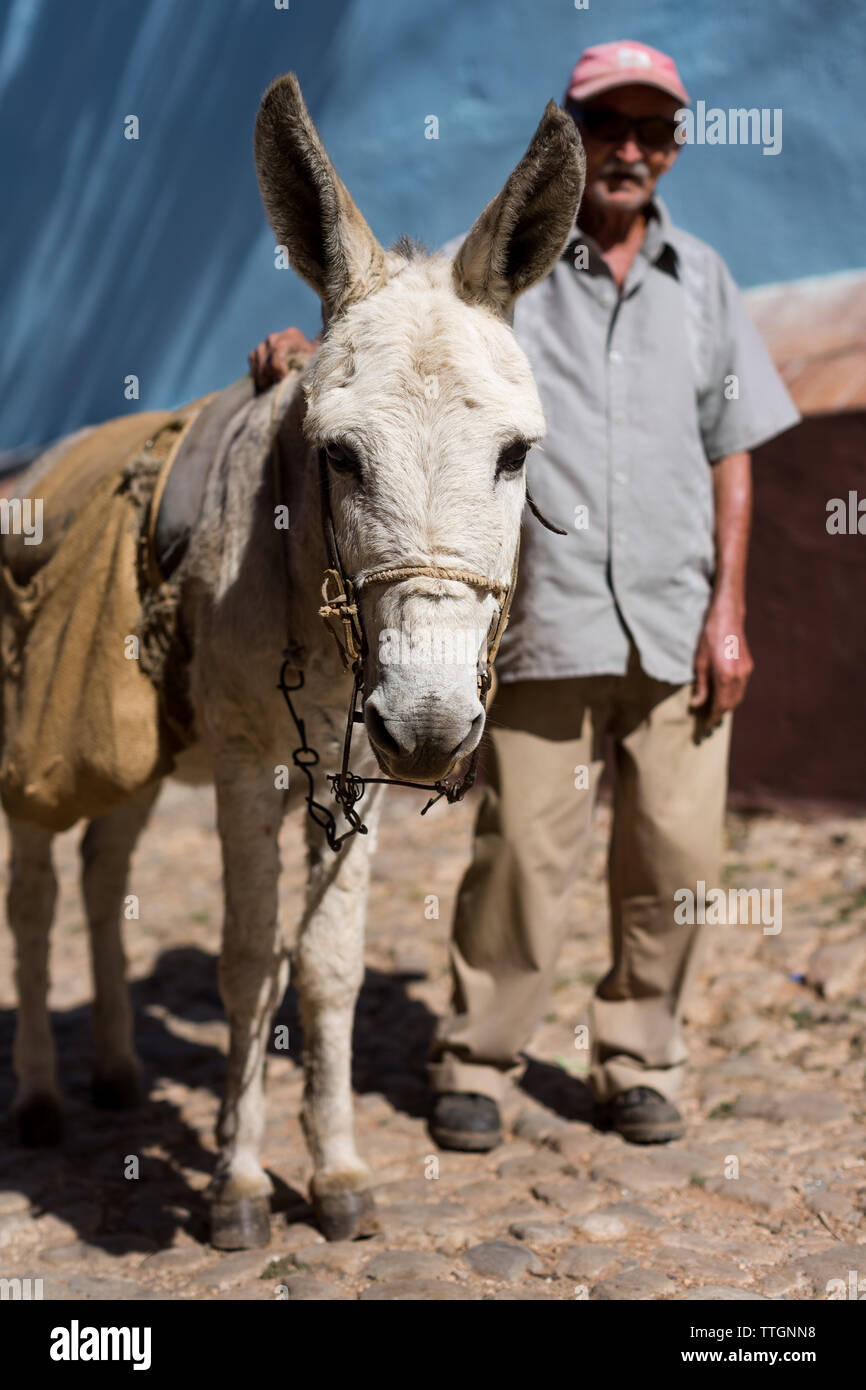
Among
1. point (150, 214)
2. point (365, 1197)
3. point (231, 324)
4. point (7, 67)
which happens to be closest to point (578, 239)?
point (365, 1197)

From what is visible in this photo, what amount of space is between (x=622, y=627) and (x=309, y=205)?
148 cm

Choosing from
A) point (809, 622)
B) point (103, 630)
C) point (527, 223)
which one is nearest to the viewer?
point (527, 223)

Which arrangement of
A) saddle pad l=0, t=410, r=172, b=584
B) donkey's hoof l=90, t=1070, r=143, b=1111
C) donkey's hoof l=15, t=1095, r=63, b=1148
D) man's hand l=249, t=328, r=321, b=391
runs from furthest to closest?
donkey's hoof l=90, t=1070, r=143, b=1111, donkey's hoof l=15, t=1095, r=63, b=1148, saddle pad l=0, t=410, r=172, b=584, man's hand l=249, t=328, r=321, b=391

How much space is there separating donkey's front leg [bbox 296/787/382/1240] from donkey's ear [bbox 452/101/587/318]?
126cm

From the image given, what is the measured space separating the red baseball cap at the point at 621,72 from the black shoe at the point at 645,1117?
2836 mm

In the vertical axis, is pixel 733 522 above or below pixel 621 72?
below

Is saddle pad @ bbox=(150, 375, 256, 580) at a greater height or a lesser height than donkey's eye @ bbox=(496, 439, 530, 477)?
greater

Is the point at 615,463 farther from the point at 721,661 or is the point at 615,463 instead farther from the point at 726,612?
the point at 721,661

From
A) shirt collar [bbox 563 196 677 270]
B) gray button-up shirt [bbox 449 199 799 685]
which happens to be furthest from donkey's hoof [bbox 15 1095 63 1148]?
shirt collar [bbox 563 196 677 270]

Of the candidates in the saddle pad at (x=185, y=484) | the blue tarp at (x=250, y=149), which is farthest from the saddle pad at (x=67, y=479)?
the blue tarp at (x=250, y=149)

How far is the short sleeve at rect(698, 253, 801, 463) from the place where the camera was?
3680 millimetres

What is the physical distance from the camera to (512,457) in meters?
2.43

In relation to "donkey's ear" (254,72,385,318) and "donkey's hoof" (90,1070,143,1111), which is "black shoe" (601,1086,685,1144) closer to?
"donkey's hoof" (90,1070,143,1111)

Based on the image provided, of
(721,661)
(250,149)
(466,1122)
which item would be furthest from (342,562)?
(250,149)
